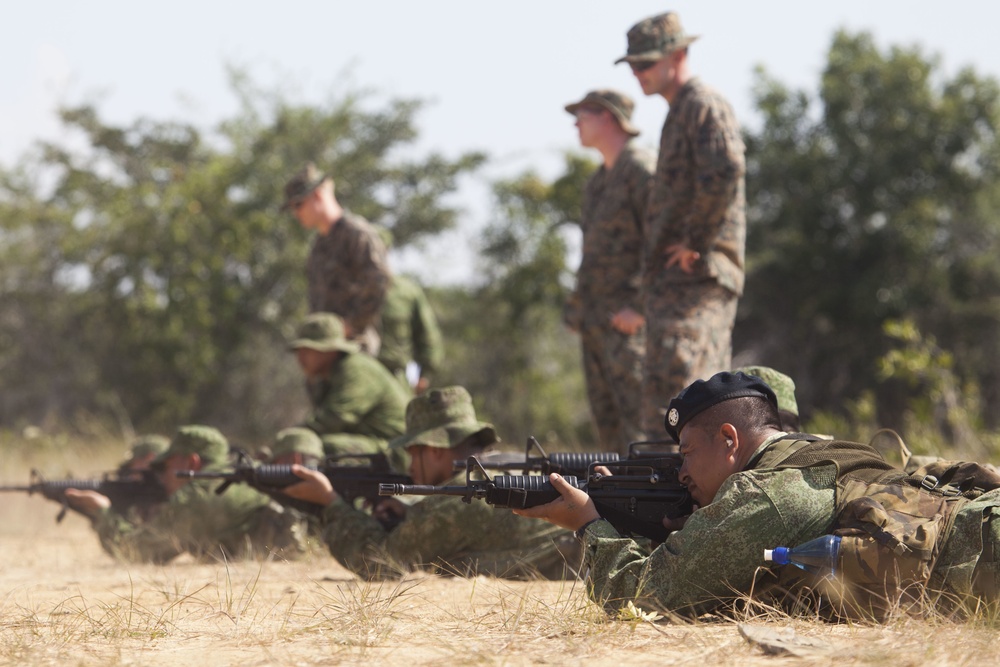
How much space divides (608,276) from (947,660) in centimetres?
491

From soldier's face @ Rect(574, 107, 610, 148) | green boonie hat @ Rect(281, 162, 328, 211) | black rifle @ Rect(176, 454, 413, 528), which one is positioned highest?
soldier's face @ Rect(574, 107, 610, 148)

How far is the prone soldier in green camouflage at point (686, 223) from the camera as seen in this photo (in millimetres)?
7023

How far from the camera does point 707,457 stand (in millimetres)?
4445

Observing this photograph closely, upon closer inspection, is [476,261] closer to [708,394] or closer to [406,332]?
[406,332]

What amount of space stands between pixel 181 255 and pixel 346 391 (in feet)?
31.9

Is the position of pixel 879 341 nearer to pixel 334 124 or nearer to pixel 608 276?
pixel 334 124

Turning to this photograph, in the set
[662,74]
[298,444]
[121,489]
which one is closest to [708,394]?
[662,74]

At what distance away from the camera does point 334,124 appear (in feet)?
64.8

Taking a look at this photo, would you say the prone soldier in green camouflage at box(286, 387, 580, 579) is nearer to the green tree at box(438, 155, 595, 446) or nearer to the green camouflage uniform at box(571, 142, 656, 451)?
the green camouflage uniform at box(571, 142, 656, 451)

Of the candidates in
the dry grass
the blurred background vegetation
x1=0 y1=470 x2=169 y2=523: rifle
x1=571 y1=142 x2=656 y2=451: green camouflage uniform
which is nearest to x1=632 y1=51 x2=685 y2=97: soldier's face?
x1=571 y1=142 x2=656 y2=451: green camouflage uniform

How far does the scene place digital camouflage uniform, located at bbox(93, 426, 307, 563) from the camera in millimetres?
7703

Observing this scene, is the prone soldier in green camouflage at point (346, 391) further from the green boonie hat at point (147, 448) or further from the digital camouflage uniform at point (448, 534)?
the digital camouflage uniform at point (448, 534)

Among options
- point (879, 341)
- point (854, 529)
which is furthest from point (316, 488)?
point (879, 341)

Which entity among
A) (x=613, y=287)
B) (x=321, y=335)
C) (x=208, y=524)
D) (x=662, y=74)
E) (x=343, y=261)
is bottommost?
(x=208, y=524)
